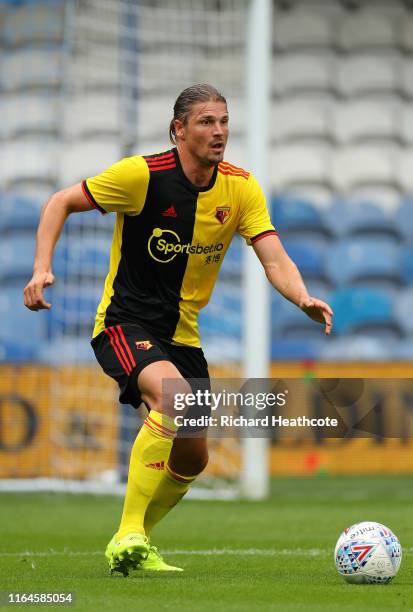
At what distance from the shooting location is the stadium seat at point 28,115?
47.5ft

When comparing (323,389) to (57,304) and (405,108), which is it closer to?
(57,304)

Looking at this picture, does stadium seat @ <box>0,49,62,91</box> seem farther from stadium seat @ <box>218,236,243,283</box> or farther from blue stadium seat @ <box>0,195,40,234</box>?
stadium seat @ <box>218,236,243,283</box>

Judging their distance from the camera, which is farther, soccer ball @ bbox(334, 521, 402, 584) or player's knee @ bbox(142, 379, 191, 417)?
player's knee @ bbox(142, 379, 191, 417)

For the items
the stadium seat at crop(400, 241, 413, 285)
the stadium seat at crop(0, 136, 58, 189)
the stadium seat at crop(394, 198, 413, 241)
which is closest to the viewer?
the stadium seat at crop(0, 136, 58, 189)

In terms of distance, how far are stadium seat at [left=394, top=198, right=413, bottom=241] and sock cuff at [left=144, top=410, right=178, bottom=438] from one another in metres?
11.2

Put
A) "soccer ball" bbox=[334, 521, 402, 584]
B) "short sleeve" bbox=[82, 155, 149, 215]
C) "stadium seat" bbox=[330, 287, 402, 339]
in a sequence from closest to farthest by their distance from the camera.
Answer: "soccer ball" bbox=[334, 521, 402, 584], "short sleeve" bbox=[82, 155, 149, 215], "stadium seat" bbox=[330, 287, 402, 339]

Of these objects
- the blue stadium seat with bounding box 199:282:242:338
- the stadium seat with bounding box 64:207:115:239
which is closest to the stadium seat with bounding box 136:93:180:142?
the stadium seat with bounding box 64:207:115:239

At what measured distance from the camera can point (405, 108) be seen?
16.8 meters

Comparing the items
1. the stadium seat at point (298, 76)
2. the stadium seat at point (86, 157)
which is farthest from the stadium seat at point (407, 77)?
A: the stadium seat at point (86, 157)

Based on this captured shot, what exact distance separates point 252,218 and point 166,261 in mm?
439

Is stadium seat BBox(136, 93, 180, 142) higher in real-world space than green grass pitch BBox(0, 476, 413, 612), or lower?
higher

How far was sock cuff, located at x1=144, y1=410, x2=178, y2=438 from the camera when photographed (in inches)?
189

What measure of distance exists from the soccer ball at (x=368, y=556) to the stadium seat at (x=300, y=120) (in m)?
12.1

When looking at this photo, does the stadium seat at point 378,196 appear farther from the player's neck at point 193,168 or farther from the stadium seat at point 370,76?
the player's neck at point 193,168
